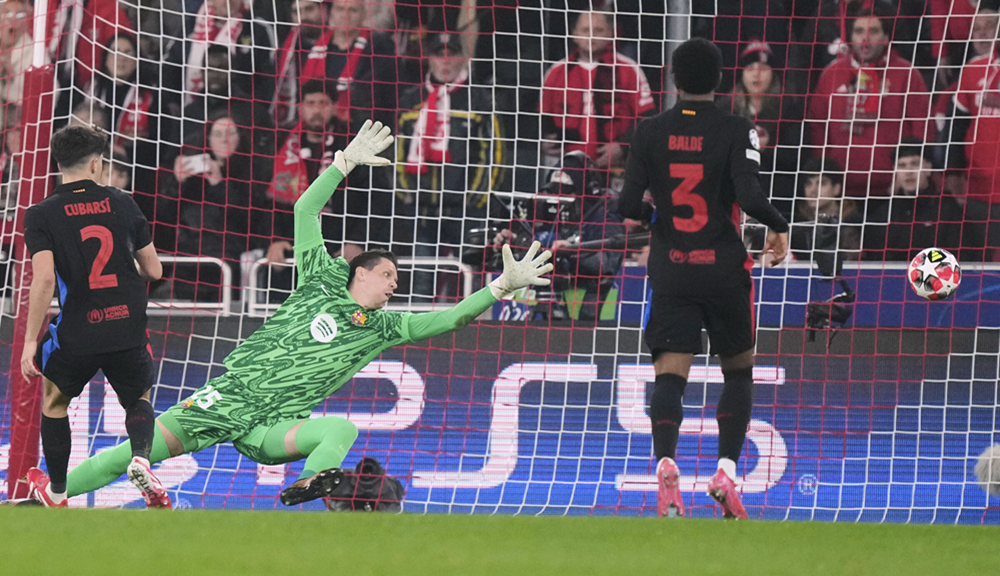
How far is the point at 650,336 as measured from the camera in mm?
4375

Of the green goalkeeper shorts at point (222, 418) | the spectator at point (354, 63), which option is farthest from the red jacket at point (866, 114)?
the green goalkeeper shorts at point (222, 418)

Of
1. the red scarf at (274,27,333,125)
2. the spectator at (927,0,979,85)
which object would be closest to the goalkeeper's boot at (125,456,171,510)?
the red scarf at (274,27,333,125)

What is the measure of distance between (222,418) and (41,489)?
2.41 ft

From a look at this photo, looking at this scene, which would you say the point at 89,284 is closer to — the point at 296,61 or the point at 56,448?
the point at 56,448

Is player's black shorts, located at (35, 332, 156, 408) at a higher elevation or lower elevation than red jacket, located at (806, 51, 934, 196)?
lower

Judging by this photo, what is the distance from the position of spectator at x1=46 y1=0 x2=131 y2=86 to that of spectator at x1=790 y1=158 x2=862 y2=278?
369cm

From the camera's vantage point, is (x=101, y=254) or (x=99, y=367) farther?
(x=99, y=367)

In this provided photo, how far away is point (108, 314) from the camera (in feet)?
15.1

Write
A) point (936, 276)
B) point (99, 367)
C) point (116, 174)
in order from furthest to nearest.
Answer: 1. point (116, 174)
2. point (936, 276)
3. point (99, 367)

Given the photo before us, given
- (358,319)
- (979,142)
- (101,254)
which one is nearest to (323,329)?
(358,319)

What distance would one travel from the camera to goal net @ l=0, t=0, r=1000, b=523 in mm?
6109

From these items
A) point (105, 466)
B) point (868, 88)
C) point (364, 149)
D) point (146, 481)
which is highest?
point (868, 88)

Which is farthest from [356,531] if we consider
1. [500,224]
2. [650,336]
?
[500,224]

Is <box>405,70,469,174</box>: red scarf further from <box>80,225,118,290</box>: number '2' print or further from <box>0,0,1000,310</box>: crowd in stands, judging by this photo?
<box>80,225,118,290</box>: number '2' print
